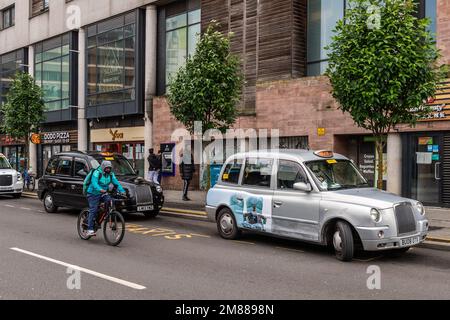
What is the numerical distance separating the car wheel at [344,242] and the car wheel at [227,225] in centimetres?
244

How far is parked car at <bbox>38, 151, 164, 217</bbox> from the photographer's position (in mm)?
12789

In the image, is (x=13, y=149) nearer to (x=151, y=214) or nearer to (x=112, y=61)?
(x=112, y=61)

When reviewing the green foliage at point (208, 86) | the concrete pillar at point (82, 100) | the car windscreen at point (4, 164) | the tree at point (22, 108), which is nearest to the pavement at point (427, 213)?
the car windscreen at point (4, 164)

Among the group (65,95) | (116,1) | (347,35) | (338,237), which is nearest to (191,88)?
(347,35)

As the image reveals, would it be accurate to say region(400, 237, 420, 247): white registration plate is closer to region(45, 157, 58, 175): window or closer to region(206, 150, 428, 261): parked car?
region(206, 150, 428, 261): parked car

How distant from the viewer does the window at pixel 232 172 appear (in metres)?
10.2

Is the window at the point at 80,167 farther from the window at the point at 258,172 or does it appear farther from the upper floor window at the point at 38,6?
the upper floor window at the point at 38,6

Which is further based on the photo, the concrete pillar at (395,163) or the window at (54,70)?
the window at (54,70)

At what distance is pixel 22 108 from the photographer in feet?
80.2

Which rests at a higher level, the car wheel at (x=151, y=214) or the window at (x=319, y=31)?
the window at (x=319, y=31)

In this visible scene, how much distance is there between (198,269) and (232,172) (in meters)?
3.25

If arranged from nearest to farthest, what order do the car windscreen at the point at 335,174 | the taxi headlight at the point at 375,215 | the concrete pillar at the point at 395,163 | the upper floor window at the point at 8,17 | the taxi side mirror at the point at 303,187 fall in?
the taxi headlight at the point at 375,215 < the taxi side mirror at the point at 303,187 < the car windscreen at the point at 335,174 < the concrete pillar at the point at 395,163 < the upper floor window at the point at 8,17

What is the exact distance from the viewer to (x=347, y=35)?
10953mm

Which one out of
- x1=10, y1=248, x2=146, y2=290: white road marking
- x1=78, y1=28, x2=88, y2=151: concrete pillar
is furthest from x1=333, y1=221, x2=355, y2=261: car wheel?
x1=78, y1=28, x2=88, y2=151: concrete pillar
